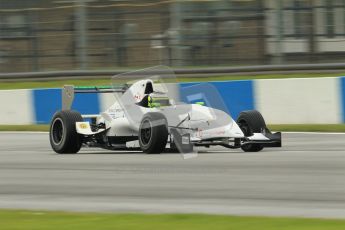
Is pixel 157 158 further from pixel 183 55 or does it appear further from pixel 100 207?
pixel 183 55

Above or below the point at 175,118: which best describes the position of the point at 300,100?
below

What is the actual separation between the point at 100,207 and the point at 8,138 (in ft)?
28.3

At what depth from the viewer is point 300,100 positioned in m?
16.3

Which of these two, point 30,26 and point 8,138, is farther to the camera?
point 30,26

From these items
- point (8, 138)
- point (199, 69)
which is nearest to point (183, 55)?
point (199, 69)

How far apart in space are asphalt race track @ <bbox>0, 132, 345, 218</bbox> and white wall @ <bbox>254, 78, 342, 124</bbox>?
325 centimetres

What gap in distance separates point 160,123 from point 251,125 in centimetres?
122

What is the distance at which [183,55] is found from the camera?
61.4 feet

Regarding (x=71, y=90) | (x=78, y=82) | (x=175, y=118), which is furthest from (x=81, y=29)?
(x=175, y=118)

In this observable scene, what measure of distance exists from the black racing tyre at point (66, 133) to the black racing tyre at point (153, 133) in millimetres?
1225

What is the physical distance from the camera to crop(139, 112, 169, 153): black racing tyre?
37.7 feet

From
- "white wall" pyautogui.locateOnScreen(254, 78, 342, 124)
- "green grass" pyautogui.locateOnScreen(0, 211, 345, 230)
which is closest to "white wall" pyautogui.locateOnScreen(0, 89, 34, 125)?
"white wall" pyautogui.locateOnScreen(254, 78, 342, 124)

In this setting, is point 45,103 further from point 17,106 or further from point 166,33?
point 166,33

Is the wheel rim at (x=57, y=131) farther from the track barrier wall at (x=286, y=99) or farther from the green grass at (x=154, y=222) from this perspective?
the green grass at (x=154, y=222)
